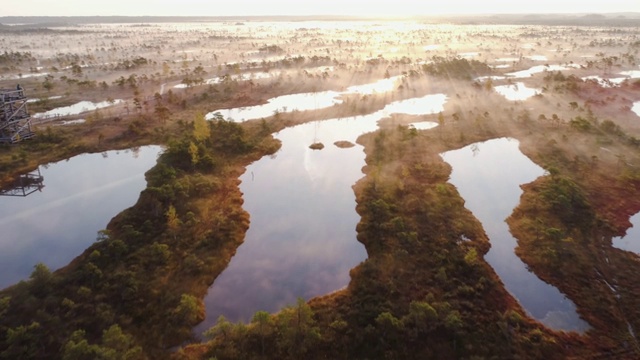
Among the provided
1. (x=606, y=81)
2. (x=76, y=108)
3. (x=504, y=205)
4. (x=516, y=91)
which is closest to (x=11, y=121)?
(x=76, y=108)

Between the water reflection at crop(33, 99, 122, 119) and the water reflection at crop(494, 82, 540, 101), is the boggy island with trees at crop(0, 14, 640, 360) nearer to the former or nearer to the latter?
the water reflection at crop(33, 99, 122, 119)

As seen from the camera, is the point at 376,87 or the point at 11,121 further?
the point at 376,87

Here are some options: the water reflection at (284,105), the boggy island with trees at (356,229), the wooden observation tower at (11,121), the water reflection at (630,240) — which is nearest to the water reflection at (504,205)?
the boggy island with trees at (356,229)

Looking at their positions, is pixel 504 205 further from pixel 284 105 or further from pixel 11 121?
pixel 11 121

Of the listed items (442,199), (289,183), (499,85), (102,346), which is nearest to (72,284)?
(102,346)

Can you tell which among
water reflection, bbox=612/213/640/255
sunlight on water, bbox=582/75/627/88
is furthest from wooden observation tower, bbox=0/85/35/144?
sunlight on water, bbox=582/75/627/88

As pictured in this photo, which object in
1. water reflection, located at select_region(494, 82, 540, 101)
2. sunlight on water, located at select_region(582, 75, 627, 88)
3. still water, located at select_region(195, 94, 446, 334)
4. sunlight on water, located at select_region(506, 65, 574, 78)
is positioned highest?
sunlight on water, located at select_region(506, 65, 574, 78)
